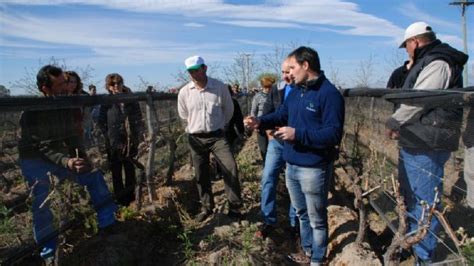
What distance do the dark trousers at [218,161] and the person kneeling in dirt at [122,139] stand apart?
0.94 m

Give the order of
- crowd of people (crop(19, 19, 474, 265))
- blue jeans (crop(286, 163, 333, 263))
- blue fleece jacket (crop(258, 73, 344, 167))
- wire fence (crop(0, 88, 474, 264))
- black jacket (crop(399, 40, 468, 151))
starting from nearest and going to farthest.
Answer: black jacket (crop(399, 40, 468, 151)), wire fence (crop(0, 88, 474, 264)), crowd of people (crop(19, 19, 474, 265)), blue fleece jacket (crop(258, 73, 344, 167)), blue jeans (crop(286, 163, 333, 263))

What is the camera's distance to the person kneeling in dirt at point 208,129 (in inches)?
217

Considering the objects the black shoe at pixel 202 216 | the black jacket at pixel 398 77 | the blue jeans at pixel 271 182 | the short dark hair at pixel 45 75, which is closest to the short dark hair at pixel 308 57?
the blue jeans at pixel 271 182

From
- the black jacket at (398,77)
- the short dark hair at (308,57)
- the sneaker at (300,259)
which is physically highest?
the short dark hair at (308,57)

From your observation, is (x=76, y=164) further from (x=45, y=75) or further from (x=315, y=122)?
(x=315, y=122)

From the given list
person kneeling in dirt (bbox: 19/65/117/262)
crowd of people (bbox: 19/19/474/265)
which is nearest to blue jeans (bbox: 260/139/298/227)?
crowd of people (bbox: 19/19/474/265)

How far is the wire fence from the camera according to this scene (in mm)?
3328

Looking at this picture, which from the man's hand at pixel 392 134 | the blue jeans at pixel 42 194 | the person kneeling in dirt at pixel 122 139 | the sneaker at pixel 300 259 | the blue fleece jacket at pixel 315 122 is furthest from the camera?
the person kneeling in dirt at pixel 122 139

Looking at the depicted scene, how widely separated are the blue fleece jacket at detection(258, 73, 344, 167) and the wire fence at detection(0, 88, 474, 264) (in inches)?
19.6

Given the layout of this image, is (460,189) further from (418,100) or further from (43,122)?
(43,122)

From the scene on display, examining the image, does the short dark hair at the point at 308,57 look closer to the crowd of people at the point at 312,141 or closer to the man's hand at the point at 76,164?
the crowd of people at the point at 312,141

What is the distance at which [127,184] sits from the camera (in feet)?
20.6

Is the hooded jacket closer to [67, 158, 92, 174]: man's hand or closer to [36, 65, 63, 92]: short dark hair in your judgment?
[67, 158, 92, 174]: man's hand

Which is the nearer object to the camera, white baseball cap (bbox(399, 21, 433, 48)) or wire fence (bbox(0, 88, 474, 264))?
wire fence (bbox(0, 88, 474, 264))
